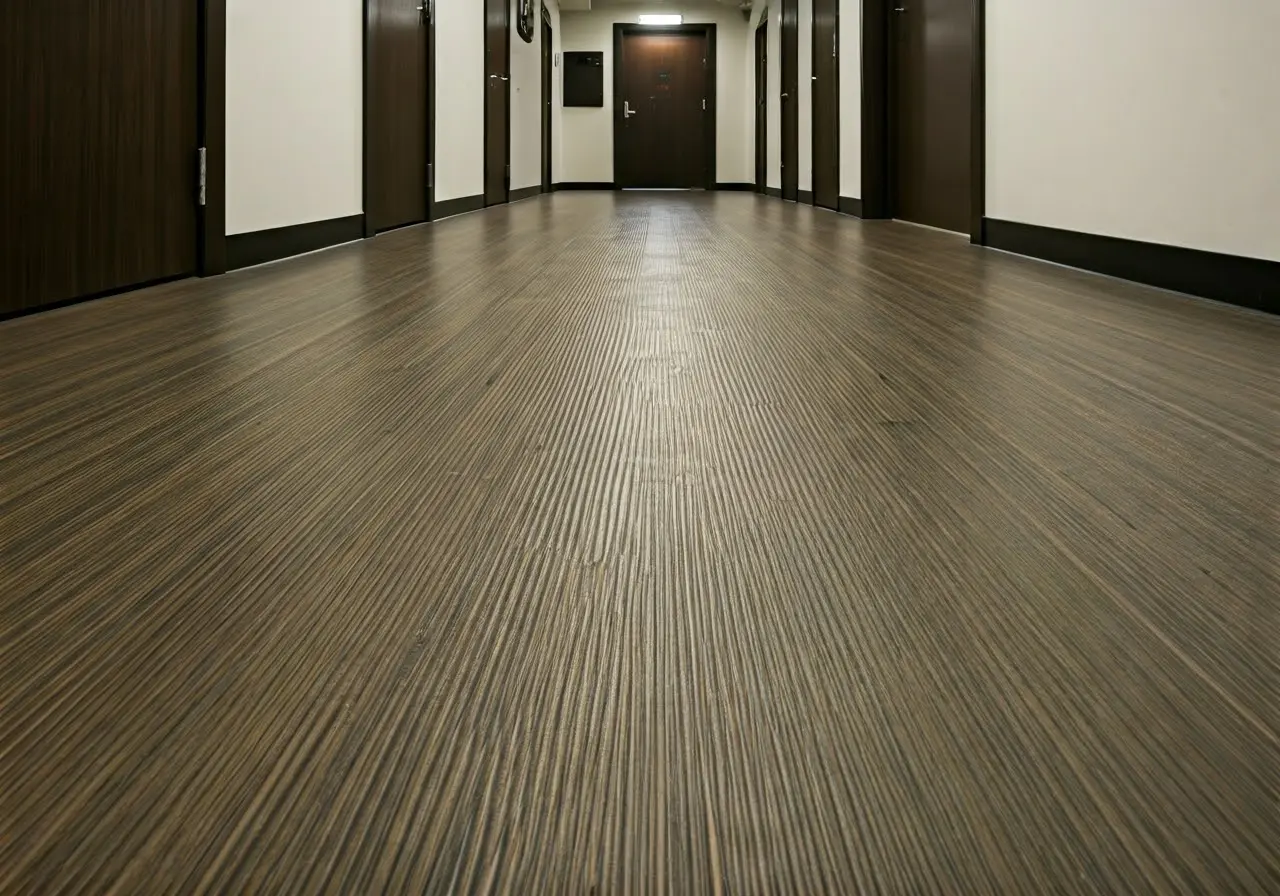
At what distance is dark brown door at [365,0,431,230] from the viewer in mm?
4160

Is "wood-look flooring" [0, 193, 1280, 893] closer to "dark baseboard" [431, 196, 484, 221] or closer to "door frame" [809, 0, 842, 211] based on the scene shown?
"dark baseboard" [431, 196, 484, 221]

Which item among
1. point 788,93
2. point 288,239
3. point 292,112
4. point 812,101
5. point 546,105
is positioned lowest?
point 288,239

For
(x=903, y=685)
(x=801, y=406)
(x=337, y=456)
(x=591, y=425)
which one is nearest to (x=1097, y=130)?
(x=801, y=406)

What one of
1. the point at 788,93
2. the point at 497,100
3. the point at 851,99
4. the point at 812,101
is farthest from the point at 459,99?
the point at 788,93

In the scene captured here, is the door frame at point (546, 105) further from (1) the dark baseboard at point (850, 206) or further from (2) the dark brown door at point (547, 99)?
(1) the dark baseboard at point (850, 206)

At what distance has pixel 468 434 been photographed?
3.57ft

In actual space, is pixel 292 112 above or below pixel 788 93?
below

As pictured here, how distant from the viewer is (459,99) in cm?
583

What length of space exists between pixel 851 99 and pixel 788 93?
2.70 m

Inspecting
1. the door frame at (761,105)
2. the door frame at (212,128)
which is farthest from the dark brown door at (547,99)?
the door frame at (212,128)

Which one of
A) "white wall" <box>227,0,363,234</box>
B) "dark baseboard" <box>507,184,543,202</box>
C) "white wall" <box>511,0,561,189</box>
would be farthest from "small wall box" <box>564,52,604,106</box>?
"white wall" <box>227,0,363,234</box>

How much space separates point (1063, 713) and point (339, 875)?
316 millimetres

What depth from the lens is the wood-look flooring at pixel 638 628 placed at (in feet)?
1.33

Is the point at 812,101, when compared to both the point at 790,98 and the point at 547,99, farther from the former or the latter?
the point at 547,99
